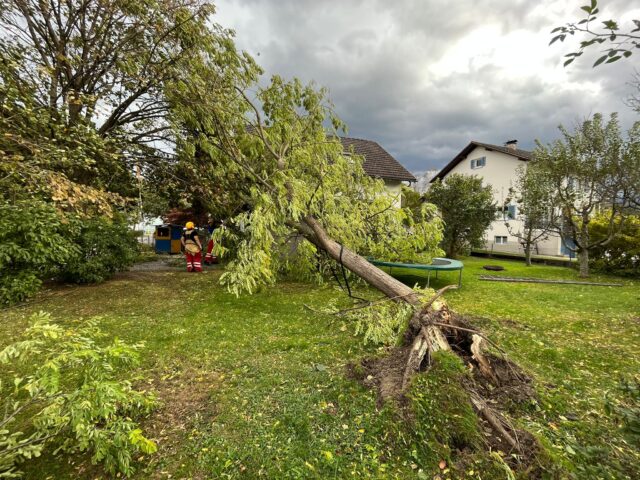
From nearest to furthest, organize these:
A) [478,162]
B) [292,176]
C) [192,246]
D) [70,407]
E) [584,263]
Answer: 1. [70,407]
2. [292,176]
3. [192,246]
4. [584,263]
5. [478,162]

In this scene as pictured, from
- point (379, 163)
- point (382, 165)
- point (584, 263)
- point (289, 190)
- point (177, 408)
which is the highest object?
point (379, 163)

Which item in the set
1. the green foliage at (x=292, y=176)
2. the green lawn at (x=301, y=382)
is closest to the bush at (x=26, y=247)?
the green lawn at (x=301, y=382)

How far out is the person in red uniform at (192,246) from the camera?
9.43 meters

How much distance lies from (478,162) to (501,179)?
2.97 m

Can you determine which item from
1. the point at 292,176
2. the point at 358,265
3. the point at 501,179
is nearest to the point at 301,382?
the point at 358,265

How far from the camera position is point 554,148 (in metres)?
10.9

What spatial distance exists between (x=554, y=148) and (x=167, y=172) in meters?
13.5

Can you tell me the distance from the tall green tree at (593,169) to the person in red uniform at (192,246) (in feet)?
43.1

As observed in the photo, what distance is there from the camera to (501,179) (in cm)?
2223

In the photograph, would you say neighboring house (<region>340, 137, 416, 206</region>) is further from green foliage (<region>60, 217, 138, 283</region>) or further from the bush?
the bush

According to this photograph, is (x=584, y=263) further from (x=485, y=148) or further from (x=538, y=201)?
(x=485, y=148)

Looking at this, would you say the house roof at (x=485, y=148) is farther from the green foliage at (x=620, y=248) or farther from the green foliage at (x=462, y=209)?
the green foliage at (x=620, y=248)

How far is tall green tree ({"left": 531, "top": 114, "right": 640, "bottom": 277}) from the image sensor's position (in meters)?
9.72

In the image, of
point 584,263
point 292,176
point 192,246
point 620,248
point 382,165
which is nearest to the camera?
point 292,176
